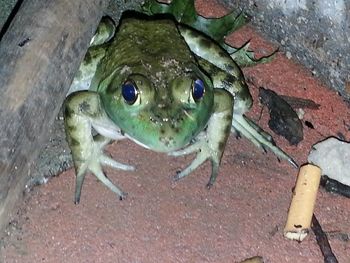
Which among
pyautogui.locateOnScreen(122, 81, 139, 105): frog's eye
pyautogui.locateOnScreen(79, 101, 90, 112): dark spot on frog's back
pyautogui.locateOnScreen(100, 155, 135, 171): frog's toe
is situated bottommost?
pyautogui.locateOnScreen(100, 155, 135, 171): frog's toe

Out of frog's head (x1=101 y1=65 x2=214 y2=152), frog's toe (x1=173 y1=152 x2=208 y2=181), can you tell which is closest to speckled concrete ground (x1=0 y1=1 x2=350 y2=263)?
frog's toe (x1=173 y1=152 x2=208 y2=181)

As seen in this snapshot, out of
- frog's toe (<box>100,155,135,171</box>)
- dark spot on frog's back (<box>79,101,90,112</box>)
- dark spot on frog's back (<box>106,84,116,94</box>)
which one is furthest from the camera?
frog's toe (<box>100,155,135,171</box>)

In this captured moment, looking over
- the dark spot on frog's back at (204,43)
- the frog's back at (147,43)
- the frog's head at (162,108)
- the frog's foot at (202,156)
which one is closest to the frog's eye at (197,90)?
the frog's head at (162,108)

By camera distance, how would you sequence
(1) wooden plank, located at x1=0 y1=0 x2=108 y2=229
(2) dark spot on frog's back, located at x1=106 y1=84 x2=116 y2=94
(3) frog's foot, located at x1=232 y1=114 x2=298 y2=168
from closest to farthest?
(1) wooden plank, located at x1=0 y1=0 x2=108 y2=229, (2) dark spot on frog's back, located at x1=106 y1=84 x2=116 y2=94, (3) frog's foot, located at x1=232 y1=114 x2=298 y2=168

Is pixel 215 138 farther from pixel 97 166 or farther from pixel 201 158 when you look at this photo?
pixel 97 166

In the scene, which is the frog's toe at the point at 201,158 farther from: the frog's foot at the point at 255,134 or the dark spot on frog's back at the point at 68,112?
the dark spot on frog's back at the point at 68,112

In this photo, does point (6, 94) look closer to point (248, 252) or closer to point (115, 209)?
point (115, 209)

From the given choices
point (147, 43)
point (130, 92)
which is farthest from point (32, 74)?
point (147, 43)

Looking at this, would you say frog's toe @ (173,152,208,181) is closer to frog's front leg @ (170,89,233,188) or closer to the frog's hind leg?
frog's front leg @ (170,89,233,188)
